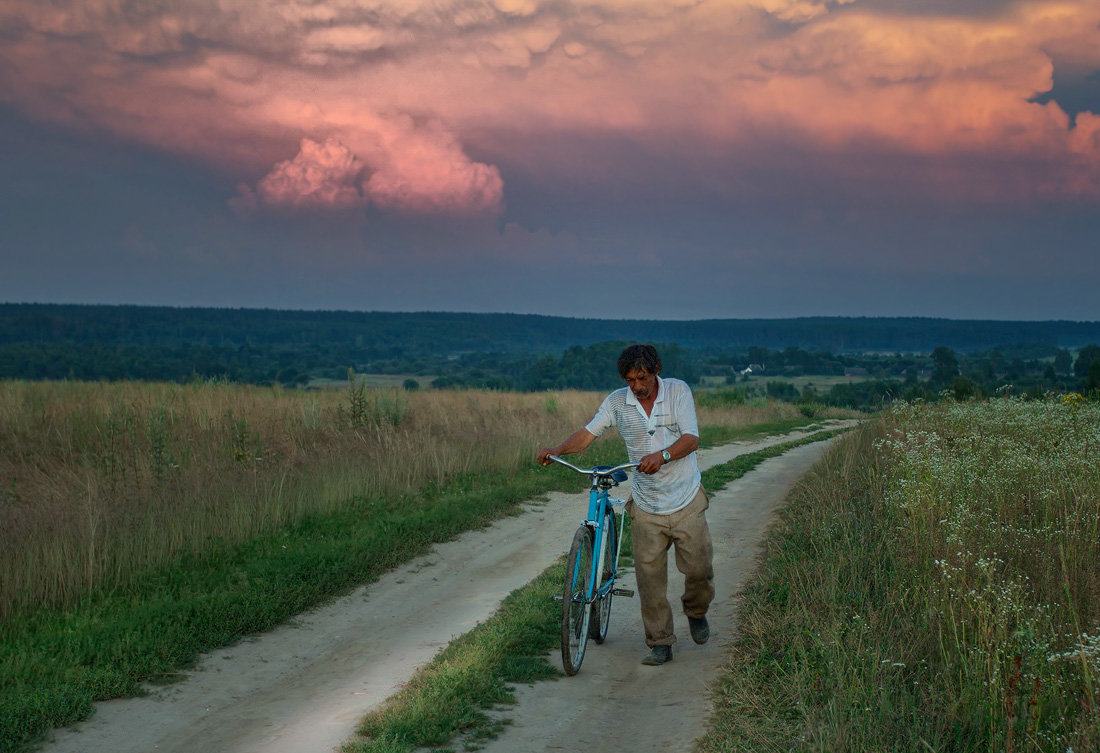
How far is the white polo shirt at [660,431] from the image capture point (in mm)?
6594

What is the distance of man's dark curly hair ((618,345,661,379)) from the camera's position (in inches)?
255

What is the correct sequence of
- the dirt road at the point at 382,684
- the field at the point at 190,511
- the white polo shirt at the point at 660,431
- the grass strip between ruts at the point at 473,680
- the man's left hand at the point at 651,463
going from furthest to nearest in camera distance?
the field at the point at 190,511 < the white polo shirt at the point at 660,431 < the man's left hand at the point at 651,463 < the dirt road at the point at 382,684 < the grass strip between ruts at the point at 473,680

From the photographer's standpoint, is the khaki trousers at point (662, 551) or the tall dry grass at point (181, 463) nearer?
the khaki trousers at point (662, 551)

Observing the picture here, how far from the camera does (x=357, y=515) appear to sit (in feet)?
41.4

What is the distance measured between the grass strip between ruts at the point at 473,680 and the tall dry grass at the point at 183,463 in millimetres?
4018

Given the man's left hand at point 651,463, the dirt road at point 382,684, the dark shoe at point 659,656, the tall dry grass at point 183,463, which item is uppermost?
the man's left hand at point 651,463

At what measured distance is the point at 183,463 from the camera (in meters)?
14.5

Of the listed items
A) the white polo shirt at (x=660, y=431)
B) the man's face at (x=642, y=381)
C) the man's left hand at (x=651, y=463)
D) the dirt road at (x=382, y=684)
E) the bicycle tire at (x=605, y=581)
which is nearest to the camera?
the dirt road at (x=382, y=684)

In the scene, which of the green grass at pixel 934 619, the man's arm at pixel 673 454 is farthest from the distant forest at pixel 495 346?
the man's arm at pixel 673 454

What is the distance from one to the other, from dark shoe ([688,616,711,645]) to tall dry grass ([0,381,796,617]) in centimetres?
563

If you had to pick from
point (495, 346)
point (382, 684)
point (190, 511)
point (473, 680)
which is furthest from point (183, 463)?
point (495, 346)

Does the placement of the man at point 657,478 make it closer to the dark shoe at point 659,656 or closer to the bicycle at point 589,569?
the dark shoe at point 659,656

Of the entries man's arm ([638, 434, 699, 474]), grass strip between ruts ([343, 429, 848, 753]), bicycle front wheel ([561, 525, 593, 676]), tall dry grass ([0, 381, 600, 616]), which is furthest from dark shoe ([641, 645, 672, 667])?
tall dry grass ([0, 381, 600, 616])

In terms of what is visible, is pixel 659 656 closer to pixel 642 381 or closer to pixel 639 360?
pixel 642 381
